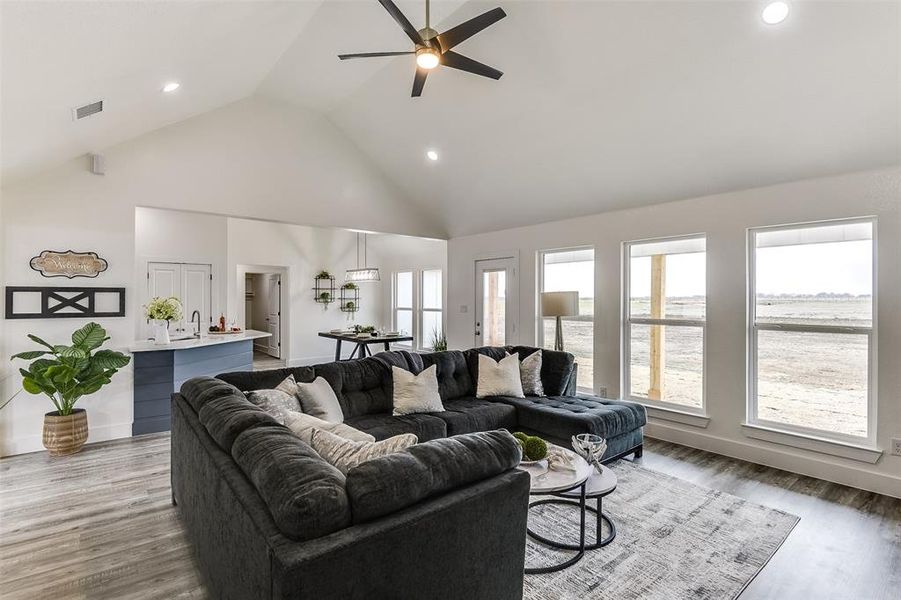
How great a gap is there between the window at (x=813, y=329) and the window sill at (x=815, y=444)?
72 mm

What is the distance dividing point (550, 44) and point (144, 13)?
2.66m

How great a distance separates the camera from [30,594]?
1986mm

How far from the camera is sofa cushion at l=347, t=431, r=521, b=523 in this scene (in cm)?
130

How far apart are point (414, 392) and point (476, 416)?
1.76ft

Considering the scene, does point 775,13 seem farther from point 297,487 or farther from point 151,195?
point 151,195

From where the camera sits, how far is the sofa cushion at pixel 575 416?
3.35 metres

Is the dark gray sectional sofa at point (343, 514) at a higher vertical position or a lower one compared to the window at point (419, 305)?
lower

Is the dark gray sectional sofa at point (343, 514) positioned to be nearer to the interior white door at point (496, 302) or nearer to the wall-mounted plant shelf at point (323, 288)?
the interior white door at point (496, 302)

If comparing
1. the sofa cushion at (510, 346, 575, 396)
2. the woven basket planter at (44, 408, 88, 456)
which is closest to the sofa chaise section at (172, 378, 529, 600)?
the sofa cushion at (510, 346, 575, 396)

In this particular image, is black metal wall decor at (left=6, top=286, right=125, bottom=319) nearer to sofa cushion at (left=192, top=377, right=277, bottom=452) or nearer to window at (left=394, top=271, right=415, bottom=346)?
sofa cushion at (left=192, top=377, right=277, bottom=452)

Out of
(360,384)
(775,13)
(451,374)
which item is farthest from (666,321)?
(360,384)

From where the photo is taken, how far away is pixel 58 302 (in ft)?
12.8

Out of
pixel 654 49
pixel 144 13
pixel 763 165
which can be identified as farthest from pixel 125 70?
pixel 763 165

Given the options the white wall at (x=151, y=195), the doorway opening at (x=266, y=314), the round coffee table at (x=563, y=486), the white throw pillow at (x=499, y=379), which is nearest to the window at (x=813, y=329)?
the white throw pillow at (x=499, y=379)
